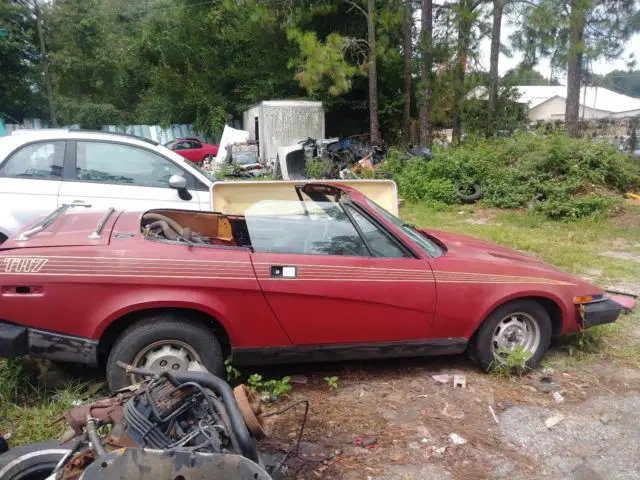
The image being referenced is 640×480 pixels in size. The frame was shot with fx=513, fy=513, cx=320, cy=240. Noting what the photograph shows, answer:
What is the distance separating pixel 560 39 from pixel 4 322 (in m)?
15.4

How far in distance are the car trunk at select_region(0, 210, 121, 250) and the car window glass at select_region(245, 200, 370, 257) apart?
1015mm

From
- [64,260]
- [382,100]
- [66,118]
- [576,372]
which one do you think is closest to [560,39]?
[382,100]

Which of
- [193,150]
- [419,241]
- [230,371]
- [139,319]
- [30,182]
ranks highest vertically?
[193,150]

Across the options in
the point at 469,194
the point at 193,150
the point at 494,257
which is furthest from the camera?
the point at 193,150

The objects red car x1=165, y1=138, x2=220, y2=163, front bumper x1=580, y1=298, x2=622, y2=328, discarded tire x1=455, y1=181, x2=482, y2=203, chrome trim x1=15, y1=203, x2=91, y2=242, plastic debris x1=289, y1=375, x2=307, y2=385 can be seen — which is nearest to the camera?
chrome trim x1=15, y1=203, x2=91, y2=242

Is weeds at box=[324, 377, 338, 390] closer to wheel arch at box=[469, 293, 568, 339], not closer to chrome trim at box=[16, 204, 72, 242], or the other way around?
wheel arch at box=[469, 293, 568, 339]

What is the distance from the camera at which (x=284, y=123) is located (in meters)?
21.5

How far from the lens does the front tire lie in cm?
388

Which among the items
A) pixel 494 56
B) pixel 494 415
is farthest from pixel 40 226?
pixel 494 56

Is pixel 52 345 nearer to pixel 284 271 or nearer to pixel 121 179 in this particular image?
pixel 284 271

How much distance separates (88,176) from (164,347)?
9.75 feet

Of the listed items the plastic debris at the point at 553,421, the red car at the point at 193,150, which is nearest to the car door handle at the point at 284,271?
the plastic debris at the point at 553,421

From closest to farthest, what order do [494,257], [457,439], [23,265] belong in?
[23,265] → [457,439] → [494,257]

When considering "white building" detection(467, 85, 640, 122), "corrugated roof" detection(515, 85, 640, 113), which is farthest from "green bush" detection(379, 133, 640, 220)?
"corrugated roof" detection(515, 85, 640, 113)
